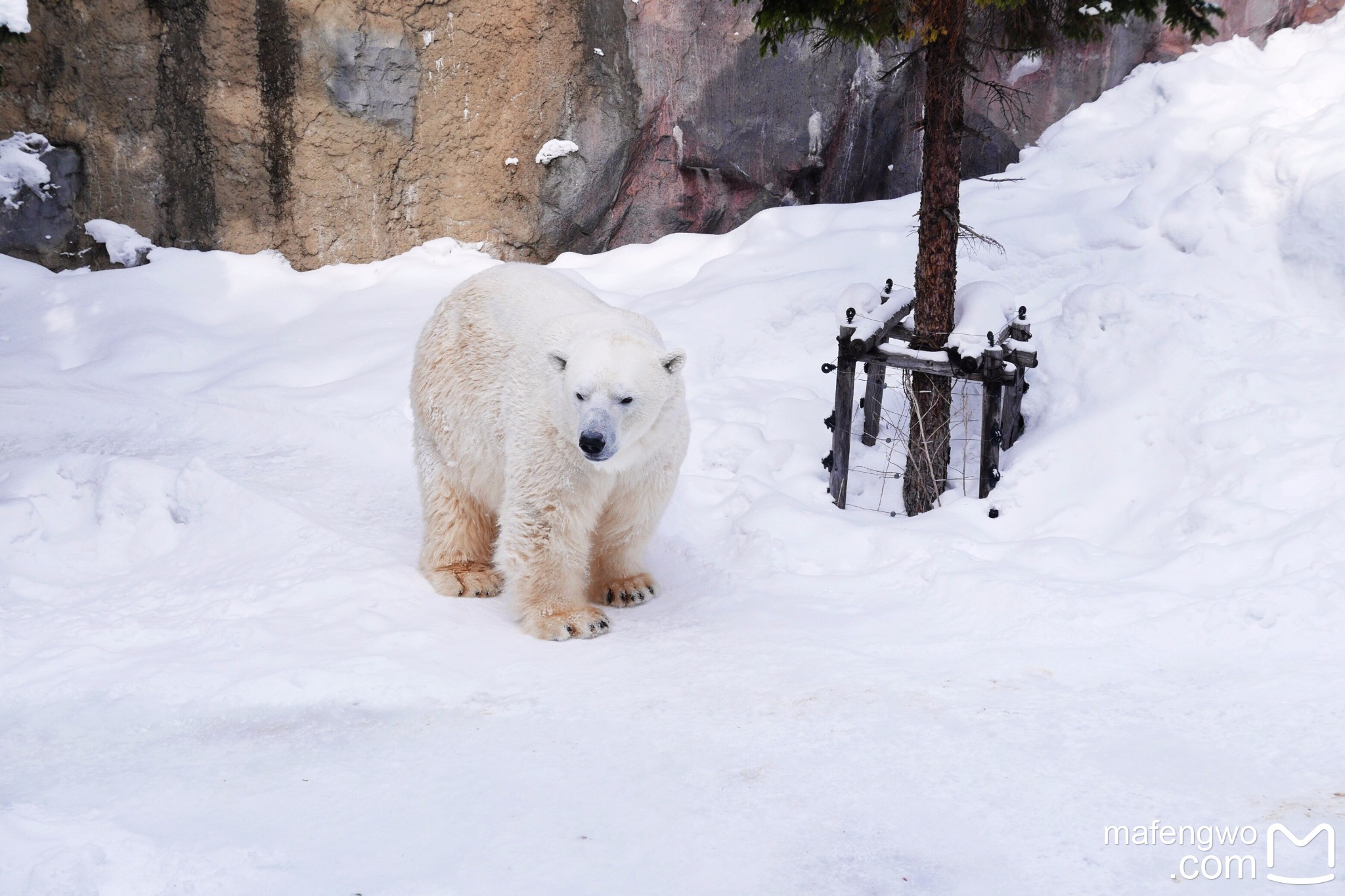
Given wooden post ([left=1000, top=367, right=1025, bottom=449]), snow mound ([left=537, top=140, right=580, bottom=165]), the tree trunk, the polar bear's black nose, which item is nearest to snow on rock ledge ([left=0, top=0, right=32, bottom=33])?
snow mound ([left=537, top=140, right=580, bottom=165])

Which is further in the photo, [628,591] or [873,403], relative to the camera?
[873,403]

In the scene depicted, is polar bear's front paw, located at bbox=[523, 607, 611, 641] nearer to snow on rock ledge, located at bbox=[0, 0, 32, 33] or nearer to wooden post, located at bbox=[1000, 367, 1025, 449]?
wooden post, located at bbox=[1000, 367, 1025, 449]

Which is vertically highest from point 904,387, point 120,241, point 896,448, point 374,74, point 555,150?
point 374,74

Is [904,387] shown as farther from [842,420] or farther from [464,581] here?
[464,581]

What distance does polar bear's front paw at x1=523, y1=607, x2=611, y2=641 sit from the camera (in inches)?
151

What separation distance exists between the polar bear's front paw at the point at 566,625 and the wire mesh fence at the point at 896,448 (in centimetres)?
192

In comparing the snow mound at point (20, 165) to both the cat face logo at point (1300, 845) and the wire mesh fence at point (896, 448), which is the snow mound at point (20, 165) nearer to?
the wire mesh fence at point (896, 448)

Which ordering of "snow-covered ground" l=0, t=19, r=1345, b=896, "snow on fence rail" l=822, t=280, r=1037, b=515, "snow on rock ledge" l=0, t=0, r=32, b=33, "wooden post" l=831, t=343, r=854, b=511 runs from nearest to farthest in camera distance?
"snow-covered ground" l=0, t=19, r=1345, b=896, "snow on fence rail" l=822, t=280, r=1037, b=515, "wooden post" l=831, t=343, r=854, b=511, "snow on rock ledge" l=0, t=0, r=32, b=33

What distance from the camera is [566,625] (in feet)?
12.6

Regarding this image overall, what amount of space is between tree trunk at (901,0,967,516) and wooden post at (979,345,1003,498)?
0.83 ft

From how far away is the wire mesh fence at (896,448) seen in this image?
538cm

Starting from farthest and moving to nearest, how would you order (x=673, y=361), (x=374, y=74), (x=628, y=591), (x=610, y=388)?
(x=374, y=74), (x=628, y=591), (x=673, y=361), (x=610, y=388)

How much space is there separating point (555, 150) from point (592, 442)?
5.53m

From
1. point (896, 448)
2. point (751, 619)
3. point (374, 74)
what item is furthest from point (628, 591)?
point (374, 74)
